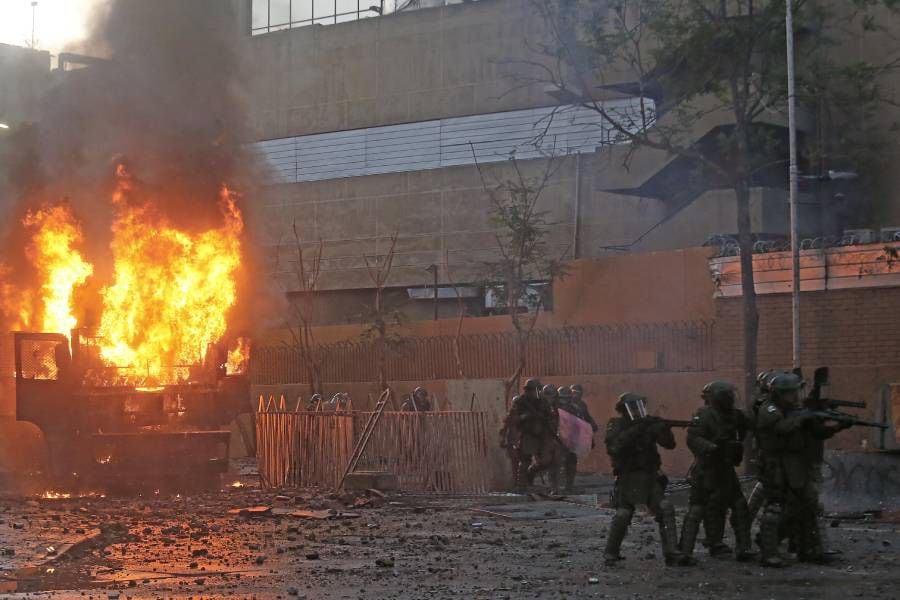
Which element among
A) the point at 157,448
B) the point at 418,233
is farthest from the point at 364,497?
the point at 418,233

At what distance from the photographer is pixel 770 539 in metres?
10.7

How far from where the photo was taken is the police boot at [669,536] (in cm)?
1091

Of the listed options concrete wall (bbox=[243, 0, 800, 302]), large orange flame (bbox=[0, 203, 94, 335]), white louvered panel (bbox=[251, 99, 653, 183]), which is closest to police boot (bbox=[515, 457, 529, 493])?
large orange flame (bbox=[0, 203, 94, 335])

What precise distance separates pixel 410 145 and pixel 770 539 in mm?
32004

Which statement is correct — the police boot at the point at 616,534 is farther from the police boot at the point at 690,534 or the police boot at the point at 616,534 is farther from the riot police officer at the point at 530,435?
the riot police officer at the point at 530,435

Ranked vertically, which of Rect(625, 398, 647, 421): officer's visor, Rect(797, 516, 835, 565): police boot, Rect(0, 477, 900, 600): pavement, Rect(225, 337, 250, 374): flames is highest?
Rect(225, 337, 250, 374): flames

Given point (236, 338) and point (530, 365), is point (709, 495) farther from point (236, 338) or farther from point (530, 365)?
point (530, 365)

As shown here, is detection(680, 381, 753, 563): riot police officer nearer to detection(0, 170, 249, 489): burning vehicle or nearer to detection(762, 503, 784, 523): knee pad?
detection(762, 503, 784, 523): knee pad

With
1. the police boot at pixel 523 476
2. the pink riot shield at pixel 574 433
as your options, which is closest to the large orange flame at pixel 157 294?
the police boot at pixel 523 476

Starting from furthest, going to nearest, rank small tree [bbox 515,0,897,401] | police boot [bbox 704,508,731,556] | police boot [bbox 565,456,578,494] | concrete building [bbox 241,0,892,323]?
concrete building [bbox 241,0,892,323]
small tree [bbox 515,0,897,401]
police boot [bbox 565,456,578,494]
police boot [bbox 704,508,731,556]

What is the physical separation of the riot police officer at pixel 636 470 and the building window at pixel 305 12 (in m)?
34.2

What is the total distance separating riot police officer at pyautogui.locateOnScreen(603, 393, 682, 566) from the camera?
10.9 meters

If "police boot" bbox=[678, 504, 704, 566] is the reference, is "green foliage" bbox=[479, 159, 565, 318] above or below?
above

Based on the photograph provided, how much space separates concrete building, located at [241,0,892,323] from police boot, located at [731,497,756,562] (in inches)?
981
